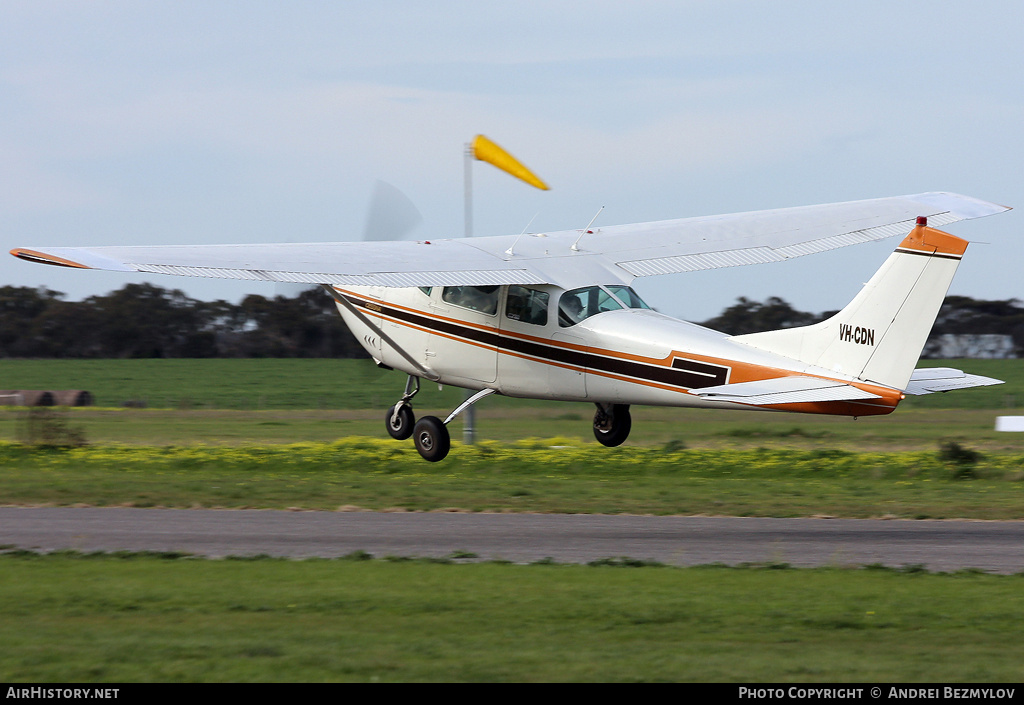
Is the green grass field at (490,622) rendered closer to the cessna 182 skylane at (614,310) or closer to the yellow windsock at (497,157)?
the cessna 182 skylane at (614,310)

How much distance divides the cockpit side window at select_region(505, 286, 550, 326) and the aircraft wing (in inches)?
12.6

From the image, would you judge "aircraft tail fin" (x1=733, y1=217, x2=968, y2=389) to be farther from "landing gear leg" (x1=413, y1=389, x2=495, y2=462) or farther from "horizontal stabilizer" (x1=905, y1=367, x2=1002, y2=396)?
"landing gear leg" (x1=413, y1=389, x2=495, y2=462)

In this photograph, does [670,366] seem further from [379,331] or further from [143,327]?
[143,327]

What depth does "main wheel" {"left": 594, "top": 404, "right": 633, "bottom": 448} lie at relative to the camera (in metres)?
20.7

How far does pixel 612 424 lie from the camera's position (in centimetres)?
2072

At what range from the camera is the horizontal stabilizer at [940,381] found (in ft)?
53.0

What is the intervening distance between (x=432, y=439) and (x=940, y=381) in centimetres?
850

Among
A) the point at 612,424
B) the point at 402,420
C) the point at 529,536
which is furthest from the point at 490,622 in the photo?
the point at 402,420

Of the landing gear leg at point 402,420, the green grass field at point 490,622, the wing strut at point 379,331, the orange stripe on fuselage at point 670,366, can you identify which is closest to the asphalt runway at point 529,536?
the green grass field at point 490,622

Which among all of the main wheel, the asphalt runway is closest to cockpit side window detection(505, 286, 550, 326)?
the main wheel

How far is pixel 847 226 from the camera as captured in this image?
20953 mm

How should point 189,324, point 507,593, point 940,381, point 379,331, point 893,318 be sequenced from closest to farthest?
point 507,593
point 893,318
point 940,381
point 379,331
point 189,324

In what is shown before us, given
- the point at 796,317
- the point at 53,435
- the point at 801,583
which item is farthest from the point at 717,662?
the point at 796,317

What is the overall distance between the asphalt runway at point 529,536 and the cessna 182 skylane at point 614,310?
6.16 feet
